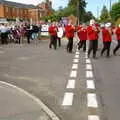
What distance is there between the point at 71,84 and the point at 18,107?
12.2 ft

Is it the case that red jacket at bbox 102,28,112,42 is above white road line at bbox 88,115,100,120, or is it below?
above

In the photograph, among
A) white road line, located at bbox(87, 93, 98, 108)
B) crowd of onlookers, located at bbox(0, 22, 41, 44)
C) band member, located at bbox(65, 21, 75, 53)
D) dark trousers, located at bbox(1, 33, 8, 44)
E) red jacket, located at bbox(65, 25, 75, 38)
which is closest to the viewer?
white road line, located at bbox(87, 93, 98, 108)

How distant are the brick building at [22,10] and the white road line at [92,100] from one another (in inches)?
5540

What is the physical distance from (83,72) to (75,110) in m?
6.56

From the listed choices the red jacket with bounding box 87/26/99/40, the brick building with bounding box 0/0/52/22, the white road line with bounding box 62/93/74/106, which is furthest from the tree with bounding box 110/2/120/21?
the white road line with bounding box 62/93/74/106

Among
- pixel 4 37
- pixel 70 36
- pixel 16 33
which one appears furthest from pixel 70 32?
pixel 16 33

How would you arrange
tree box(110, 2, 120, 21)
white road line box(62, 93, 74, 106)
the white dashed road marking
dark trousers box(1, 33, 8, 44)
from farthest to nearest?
tree box(110, 2, 120, 21)
dark trousers box(1, 33, 8, 44)
the white dashed road marking
white road line box(62, 93, 74, 106)

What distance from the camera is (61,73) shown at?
15.5 meters

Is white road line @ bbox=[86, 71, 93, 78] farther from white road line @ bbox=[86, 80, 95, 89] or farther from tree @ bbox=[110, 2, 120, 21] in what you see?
tree @ bbox=[110, 2, 120, 21]

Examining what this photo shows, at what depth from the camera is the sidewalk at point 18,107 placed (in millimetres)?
8451

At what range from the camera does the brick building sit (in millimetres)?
153500

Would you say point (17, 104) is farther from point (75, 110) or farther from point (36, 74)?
point (36, 74)

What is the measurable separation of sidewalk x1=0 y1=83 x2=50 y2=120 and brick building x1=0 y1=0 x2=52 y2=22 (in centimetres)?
14064

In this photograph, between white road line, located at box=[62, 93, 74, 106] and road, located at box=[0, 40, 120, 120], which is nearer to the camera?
road, located at box=[0, 40, 120, 120]
